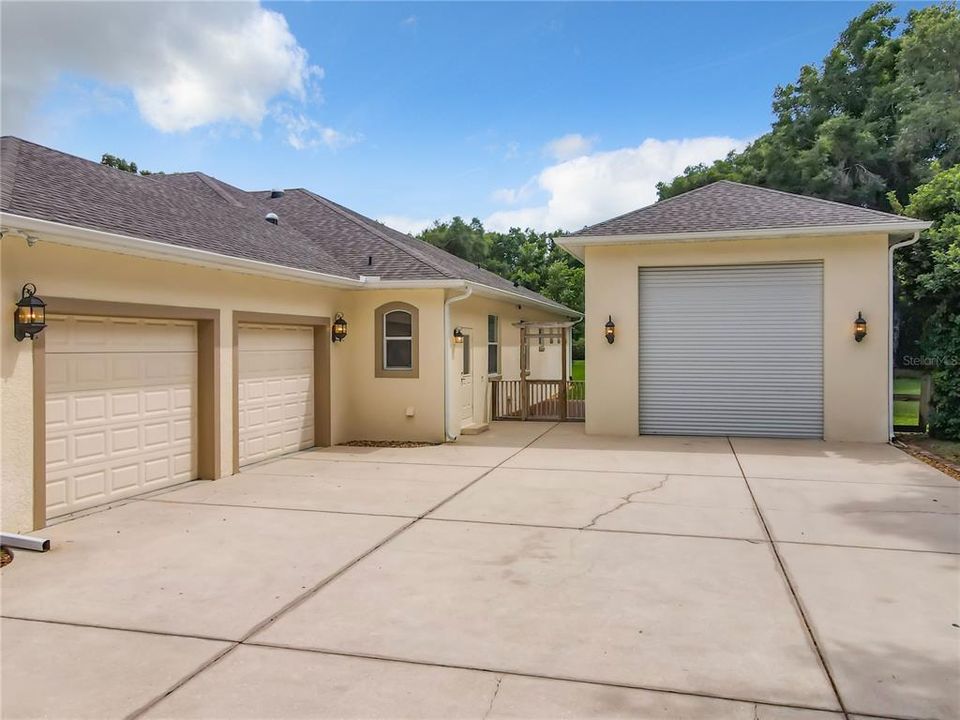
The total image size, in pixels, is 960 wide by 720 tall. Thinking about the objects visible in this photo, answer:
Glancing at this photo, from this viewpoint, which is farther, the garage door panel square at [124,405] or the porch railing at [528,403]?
the porch railing at [528,403]

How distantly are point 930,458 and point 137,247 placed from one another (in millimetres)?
11140

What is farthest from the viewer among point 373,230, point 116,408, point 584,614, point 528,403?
point 528,403

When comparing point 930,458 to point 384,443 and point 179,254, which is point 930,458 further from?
point 179,254

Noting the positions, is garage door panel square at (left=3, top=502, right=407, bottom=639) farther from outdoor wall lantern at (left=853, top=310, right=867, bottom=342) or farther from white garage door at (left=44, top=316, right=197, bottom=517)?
outdoor wall lantern at (left=853, top=310, right=867, bottom=342)

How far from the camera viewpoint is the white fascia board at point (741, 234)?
1067 cm

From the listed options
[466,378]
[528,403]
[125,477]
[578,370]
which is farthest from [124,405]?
[578,370]

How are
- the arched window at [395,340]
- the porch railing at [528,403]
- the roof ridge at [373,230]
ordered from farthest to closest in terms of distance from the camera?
the porch railing at [528,403] < the roof ridge at [373,230] < the arched window at [395,340]

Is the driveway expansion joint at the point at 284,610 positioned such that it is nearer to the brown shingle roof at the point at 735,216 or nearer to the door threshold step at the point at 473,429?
the door threshold step at the point at 473,429

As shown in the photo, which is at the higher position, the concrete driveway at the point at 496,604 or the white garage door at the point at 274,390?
the white garage door at the point at 274,390

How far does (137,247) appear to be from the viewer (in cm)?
687

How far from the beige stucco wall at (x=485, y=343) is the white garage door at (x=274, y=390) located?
112 inches

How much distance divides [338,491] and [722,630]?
4979 millimetres

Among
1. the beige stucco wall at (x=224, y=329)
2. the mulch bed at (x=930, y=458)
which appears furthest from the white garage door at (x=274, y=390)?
the mulch bed at (x=930, y=458)

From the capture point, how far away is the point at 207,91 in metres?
13.8
